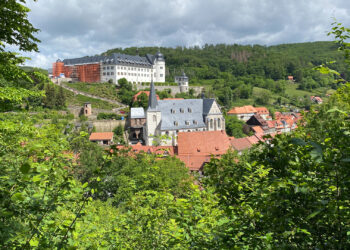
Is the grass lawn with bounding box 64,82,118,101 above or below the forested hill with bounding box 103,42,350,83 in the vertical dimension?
below

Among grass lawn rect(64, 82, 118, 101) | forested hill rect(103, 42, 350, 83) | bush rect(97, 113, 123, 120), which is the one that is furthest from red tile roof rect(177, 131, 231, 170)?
forested hill rect(103, 42, 350, 83)

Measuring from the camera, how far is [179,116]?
53.7m

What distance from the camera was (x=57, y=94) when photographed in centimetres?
5881

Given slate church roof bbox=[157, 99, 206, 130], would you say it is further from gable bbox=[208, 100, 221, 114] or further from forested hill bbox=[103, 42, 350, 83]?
forested hill bbox=[103, 42, 350, 83]

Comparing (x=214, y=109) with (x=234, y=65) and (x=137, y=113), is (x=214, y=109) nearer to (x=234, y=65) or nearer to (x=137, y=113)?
(x=137, y=113)

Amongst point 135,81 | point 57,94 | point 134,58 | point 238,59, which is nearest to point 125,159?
point 57,94

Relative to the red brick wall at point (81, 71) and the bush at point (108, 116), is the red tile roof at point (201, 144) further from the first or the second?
the red brick wall at point (81, 71)

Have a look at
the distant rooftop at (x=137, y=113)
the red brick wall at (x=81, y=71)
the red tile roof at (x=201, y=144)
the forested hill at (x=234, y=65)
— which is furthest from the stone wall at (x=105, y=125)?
the forested hill at (x=234, y=65)

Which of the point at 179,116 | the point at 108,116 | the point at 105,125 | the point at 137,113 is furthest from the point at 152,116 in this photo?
the point at 108,116

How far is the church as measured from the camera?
51.2 m

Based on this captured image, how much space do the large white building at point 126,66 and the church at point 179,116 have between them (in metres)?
36.1

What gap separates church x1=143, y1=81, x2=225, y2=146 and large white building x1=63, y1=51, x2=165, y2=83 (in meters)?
36.1

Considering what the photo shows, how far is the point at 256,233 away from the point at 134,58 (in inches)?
3780

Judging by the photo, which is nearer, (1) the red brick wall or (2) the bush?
(2) the bush
